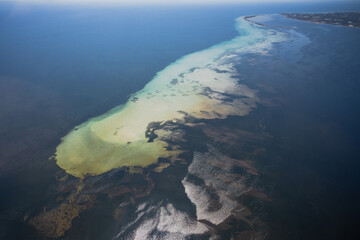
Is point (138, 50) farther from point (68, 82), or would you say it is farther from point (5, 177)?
point (5, 177)

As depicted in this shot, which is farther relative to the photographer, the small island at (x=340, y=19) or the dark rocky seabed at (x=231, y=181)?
the small island at (x=340, y=19)

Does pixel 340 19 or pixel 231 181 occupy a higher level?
pixel 340 19

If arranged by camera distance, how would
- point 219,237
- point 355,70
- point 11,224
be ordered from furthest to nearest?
1. point 355,70
2. point 11,224
3. point 219,237

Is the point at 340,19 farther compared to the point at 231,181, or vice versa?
the point at 340,19

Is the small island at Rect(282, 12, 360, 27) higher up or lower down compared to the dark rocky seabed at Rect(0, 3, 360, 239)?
higher up

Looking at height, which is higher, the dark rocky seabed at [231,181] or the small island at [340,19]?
the small island at [340,19]

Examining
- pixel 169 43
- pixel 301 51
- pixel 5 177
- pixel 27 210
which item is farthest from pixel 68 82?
pixel 301 51

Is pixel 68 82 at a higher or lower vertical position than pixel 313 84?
lower

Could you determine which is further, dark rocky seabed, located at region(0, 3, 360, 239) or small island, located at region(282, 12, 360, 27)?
small island, located at region(282, 12, 360, 27)
